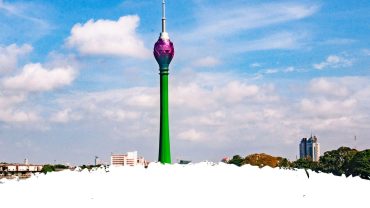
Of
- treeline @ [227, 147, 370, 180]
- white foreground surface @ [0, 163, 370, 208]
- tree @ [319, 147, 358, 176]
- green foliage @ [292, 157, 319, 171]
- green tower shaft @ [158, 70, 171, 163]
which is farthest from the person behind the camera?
green foliage @ [292, 157, 319, 171]

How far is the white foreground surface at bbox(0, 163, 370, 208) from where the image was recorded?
35.6m

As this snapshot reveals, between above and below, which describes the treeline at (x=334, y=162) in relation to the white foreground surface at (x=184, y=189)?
above

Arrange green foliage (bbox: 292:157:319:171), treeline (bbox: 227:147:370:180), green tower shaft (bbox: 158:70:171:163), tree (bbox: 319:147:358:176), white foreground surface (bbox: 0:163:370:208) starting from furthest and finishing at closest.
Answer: green foliage (bbox: 292:157:319:171) → tree (bbox: 319:147:358:176) → treeline (bbox: 227:147:370:180) → green tower shaft (bbox: 158:70:171:163) → white foreground surface (bbox: 0:163:370:208)

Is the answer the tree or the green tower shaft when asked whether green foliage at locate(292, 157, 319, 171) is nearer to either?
the tree

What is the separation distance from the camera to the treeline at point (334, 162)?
496ft

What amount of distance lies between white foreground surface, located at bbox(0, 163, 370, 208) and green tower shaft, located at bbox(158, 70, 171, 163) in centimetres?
10606

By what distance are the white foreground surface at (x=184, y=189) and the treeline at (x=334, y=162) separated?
111669 mm

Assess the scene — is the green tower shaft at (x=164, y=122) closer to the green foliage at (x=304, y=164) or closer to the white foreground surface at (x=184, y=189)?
the green foliage at (x=304, y=164)

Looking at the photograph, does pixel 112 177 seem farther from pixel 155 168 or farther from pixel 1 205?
pixel 1 205

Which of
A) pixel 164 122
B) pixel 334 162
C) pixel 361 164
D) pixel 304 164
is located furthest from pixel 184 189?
pixel 304 164

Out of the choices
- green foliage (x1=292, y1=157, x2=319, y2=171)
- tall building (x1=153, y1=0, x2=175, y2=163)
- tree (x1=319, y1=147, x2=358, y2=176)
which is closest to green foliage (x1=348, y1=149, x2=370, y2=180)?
tree (x1=319, y1=147, x2=358, y2=176)

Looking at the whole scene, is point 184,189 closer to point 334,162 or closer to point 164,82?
point 164,82

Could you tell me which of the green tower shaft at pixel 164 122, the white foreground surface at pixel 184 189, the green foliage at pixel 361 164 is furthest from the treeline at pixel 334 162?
the white foreground surface at pixel 184 189

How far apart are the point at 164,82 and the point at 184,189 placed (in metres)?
114
